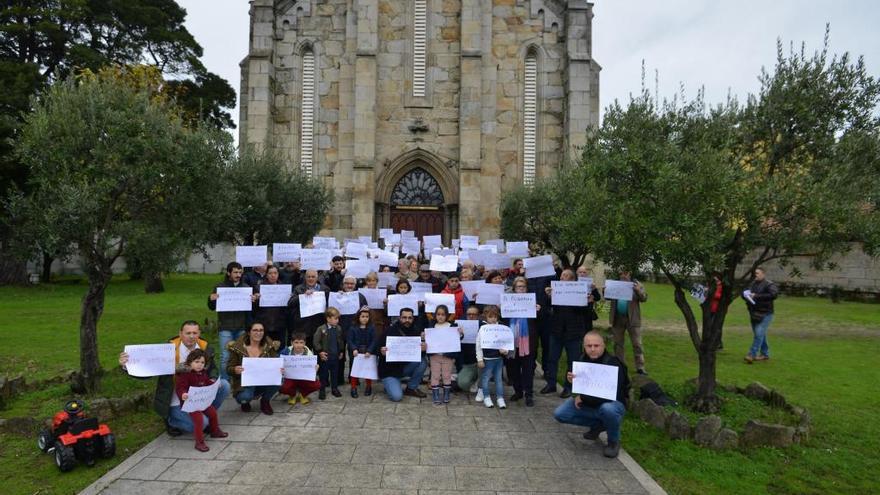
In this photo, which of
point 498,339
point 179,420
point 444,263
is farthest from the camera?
point 444,263

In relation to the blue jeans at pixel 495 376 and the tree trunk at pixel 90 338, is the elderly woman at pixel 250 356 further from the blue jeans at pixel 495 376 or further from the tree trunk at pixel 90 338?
the blue jeans at pixel 495 376

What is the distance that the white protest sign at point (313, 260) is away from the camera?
12.0 m

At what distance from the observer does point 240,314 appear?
9797 mm

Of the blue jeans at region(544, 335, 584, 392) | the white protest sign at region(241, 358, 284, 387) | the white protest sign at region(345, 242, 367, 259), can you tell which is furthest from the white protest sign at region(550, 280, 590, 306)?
the white protest sign at region(345, 242, 367, 259)

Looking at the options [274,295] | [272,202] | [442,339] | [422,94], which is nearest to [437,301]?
[442,339]

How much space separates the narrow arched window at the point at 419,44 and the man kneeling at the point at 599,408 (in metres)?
18.9

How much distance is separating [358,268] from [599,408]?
6.16 metres

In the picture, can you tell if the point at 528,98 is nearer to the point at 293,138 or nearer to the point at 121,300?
the point at 293,138

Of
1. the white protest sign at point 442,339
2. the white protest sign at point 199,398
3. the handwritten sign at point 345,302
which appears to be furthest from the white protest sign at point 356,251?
the white protest sign at point 199,398

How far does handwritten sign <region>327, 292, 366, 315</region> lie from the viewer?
1009cm

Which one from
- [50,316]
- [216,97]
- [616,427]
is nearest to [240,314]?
[616,427]

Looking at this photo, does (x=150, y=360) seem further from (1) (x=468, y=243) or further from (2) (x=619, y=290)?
(1) (x=468, y=243)

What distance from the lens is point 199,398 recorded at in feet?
23.4

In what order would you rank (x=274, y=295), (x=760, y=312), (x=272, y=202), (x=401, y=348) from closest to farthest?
(x=401, y=348)
(x=274, y=295)
(x=760, y=312)
(x=272, y=202)
